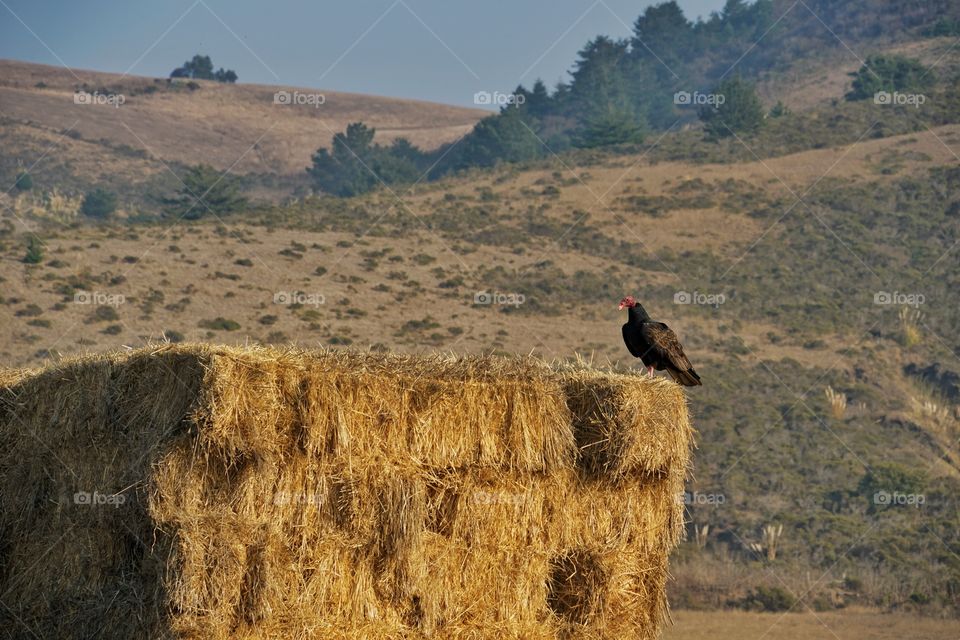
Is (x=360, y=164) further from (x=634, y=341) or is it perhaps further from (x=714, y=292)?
(x=634, y=341)

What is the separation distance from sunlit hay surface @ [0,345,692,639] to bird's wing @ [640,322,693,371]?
2381 mm

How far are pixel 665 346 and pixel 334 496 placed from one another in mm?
5491

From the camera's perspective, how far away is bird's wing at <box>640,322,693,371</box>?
46.8 feet

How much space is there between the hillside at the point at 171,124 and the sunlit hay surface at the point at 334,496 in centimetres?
9002

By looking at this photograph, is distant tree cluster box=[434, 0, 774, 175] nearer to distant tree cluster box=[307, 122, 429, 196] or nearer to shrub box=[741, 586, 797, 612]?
distant tree cluster box=[307, 122, 429, 196]

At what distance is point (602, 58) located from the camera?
12438 centimetres

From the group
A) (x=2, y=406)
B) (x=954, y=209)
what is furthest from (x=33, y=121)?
(x=2, y=406)

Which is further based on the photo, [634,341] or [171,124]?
[171,124]

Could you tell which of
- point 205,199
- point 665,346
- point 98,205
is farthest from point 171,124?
point 665,346

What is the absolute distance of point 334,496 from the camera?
33.0 feet

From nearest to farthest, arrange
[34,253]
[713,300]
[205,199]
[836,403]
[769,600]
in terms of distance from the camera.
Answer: [769,600] → [836,403] → [34,253] → [713,300] → [205,199]

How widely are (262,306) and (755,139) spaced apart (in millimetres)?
44375

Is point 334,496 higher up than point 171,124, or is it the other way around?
point 171,124

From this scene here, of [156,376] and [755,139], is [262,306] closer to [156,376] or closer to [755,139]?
[156,376]
